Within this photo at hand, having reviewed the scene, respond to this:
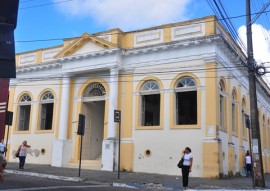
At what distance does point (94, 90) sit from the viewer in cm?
2308

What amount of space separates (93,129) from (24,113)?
574cm

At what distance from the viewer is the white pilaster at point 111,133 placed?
20.1 meters

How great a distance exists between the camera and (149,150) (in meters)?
20.0

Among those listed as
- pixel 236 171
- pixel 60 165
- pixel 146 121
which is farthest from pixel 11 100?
pixel 236 171

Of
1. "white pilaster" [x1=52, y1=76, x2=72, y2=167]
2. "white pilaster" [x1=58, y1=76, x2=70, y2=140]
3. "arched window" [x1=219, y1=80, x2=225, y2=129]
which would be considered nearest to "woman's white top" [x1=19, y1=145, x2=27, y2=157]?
"white pilaster" [x1=52, y1=76, x2=72, y2=167]

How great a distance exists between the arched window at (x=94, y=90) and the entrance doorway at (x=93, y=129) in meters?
0.63

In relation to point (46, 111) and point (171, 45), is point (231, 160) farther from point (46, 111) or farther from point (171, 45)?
point (46, 111)

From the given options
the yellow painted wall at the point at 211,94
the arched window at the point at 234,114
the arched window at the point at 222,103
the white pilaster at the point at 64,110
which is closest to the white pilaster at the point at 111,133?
the white pilaster at the point at 64,110

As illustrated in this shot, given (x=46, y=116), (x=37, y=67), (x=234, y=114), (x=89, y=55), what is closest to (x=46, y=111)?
(x=46, y=116)

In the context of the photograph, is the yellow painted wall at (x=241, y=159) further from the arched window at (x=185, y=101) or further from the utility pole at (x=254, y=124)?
the utility pole at (x=254, y=124)

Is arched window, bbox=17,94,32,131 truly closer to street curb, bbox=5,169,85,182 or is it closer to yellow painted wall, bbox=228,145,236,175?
street curb, bbox=5,169,85,182

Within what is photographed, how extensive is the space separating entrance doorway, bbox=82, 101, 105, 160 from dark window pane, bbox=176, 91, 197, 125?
6166 mm

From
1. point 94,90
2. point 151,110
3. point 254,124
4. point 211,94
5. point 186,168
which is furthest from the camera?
point 94,90

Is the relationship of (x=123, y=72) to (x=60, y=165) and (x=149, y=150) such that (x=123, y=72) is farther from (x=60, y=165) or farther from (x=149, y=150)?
(x=60, y=165)
